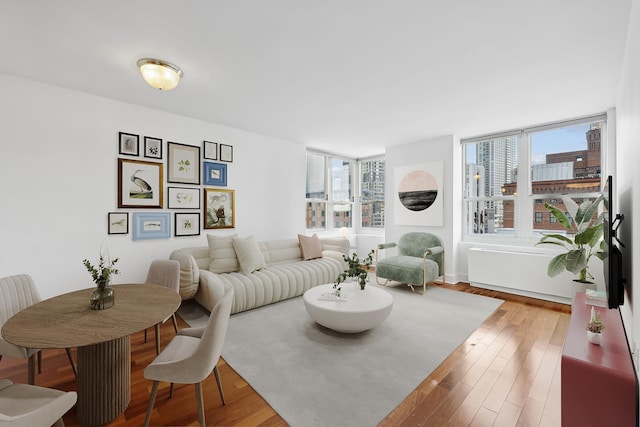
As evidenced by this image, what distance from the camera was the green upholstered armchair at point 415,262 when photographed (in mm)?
4195

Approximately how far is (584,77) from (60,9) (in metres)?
4.59

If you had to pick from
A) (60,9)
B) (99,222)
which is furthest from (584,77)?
(99,222)

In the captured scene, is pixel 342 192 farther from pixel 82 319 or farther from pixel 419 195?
pixel 82 319

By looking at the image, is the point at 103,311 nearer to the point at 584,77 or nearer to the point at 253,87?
the point at 253,87

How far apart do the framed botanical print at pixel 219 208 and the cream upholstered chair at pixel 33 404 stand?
285 centimetres

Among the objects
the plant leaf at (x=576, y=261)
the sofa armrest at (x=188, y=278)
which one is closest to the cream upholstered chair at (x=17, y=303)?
the sofa armrest at (x=188, y=278)

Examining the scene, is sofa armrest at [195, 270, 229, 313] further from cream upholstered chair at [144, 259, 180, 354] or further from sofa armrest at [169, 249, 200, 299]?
cream upholstered chair at [144, 259, 180, 354]

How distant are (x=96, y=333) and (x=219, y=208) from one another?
9.63 ft

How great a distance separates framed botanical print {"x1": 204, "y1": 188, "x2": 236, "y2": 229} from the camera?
409 centimetres

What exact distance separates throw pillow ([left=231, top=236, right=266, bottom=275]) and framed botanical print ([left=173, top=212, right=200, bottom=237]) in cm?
64

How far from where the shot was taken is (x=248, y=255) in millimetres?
3744

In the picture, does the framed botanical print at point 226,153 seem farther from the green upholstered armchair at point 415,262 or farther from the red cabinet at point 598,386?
the red cabinet at point 598,386

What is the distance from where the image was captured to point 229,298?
160 cm

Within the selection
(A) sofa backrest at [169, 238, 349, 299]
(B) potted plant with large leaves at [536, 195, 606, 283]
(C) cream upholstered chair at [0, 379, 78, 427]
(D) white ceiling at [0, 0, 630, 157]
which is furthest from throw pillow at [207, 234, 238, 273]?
(B) potted plant with large leaves at [536, 195, 606, 283]
